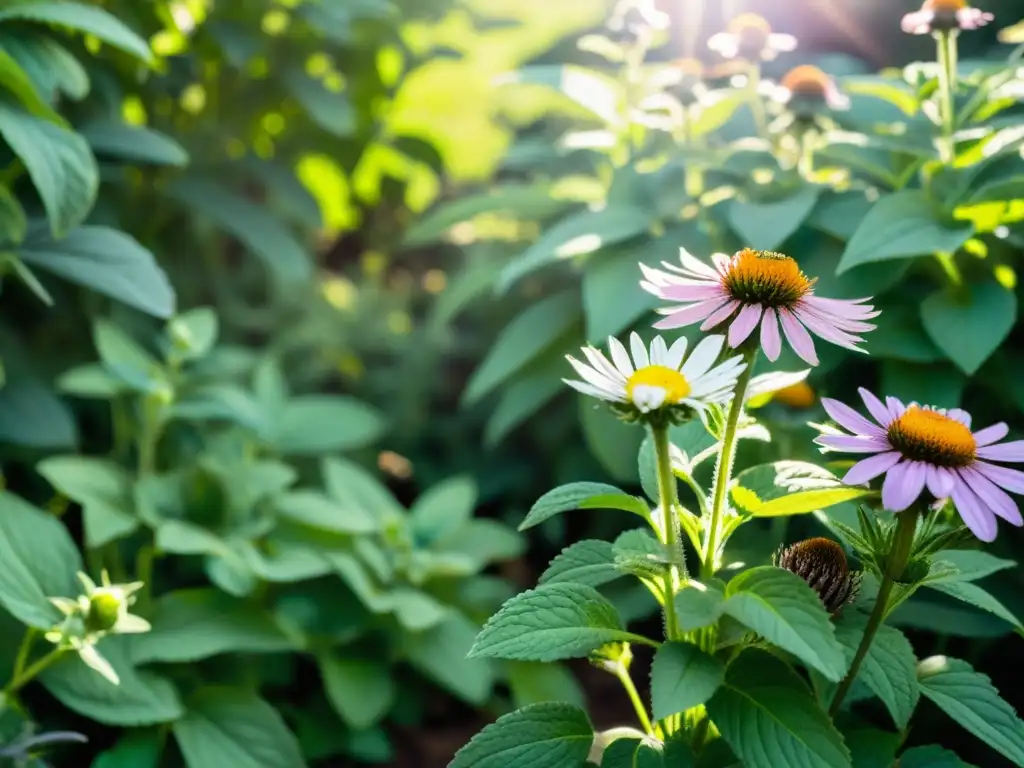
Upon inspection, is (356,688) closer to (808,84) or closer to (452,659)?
(452,659)

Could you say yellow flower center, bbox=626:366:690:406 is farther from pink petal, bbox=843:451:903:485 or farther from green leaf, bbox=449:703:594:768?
green leaf, bbox=449:703:594:768

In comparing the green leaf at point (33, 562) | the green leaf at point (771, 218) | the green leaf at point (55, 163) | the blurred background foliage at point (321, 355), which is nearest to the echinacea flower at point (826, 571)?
the blurred background foliage at point (321, 355)

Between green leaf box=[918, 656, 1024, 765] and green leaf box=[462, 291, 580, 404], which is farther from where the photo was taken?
green leaf box=[462, 291, 580, 404]

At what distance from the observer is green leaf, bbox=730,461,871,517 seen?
648 millimetres

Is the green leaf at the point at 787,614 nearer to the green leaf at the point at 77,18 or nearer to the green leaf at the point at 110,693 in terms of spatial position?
the green leaf at the point at 110,693

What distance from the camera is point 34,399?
4.06ft

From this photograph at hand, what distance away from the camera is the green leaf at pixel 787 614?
0.61 metres

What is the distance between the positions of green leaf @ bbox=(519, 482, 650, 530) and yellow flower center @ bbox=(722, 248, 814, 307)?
16 cm

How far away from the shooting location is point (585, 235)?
1.27 meters

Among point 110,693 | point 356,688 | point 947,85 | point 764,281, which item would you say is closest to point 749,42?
point 947,85

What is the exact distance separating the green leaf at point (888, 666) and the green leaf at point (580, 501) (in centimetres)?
19

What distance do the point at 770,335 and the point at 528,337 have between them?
764 mm

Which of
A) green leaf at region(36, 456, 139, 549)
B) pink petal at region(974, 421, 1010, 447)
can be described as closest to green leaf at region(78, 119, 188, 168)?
green leaf at region(36, 456, 139, 549)

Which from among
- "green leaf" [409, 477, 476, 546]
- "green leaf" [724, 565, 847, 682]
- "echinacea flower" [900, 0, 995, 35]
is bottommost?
"green leaf" [409, 477, 476, 546]
